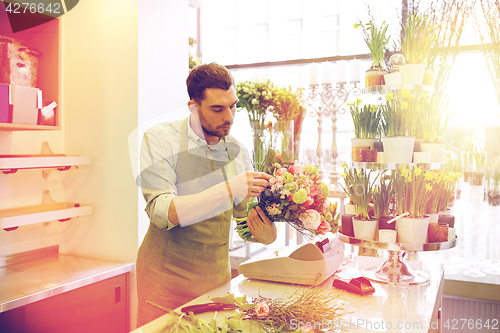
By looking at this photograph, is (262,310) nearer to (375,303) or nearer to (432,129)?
(375,303)

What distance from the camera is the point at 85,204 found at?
2.33 metres

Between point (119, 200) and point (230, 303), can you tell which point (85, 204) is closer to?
point (119, 200)

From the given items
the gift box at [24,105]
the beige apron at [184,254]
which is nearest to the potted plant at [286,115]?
the beige apron at [184,254]

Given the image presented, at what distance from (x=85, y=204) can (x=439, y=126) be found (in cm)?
202

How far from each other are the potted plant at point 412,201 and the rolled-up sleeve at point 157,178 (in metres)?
0.87

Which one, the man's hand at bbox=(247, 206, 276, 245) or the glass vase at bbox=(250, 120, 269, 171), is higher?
the glass vase at bbox=(250, 120, 269, 171)

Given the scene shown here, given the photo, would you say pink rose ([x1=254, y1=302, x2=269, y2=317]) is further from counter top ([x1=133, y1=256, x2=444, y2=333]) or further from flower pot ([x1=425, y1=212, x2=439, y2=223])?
flower pot ([x1=425, y1=212, x2=439, y2=223])

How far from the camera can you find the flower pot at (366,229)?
57.8 inches

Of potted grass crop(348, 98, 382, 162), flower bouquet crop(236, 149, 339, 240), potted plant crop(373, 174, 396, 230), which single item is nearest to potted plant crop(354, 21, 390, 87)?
potted grass crop(348, 98, 382, 162)

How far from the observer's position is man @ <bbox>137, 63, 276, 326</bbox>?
134cm

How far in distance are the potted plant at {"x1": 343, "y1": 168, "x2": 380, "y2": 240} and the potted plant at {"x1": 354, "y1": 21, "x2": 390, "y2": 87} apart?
40 cm

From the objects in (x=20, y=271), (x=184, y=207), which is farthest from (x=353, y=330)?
(x=20, y=271)

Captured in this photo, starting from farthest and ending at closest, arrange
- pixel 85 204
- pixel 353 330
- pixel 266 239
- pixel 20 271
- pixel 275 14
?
pixel 275 14, pixel 85 204, pixel 20 271, pixel 266 239, pixel 353 330

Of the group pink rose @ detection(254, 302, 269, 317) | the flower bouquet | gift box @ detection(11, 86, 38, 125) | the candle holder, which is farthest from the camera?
the candle holder
